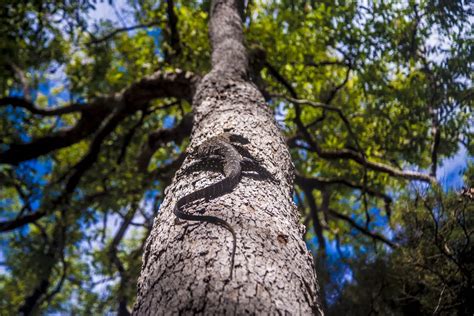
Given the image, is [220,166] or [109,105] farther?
[109,105]

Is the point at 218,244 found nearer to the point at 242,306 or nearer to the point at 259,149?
the point at 242,306

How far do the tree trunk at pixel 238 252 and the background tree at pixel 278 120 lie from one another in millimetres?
1831

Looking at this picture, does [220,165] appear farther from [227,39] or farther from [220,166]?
[227,39]

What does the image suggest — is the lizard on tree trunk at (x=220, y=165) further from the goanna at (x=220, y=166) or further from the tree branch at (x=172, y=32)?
the tree branch at (x=172, y=32)

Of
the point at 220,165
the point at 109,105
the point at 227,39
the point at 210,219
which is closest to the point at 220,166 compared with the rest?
the point at 220,165

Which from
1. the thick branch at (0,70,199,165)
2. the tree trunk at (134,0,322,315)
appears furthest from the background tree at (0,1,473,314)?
the tree trunk at (134,0,322,315)

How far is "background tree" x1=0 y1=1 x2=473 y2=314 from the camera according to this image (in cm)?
427

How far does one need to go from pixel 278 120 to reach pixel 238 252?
5.00 m

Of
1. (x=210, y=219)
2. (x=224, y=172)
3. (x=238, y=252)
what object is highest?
(x=224, y=172)

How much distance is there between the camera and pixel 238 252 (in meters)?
1.34

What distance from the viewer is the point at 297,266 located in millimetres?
1436

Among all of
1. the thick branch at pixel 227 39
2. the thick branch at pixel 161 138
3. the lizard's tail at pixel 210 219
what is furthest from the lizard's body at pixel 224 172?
the thick branch at pixel 161 138

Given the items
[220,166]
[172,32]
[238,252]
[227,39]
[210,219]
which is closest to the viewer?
[238,252]

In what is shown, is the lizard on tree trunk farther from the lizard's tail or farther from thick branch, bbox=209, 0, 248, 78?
thick branch, bbox=209, 0, 248, 78
